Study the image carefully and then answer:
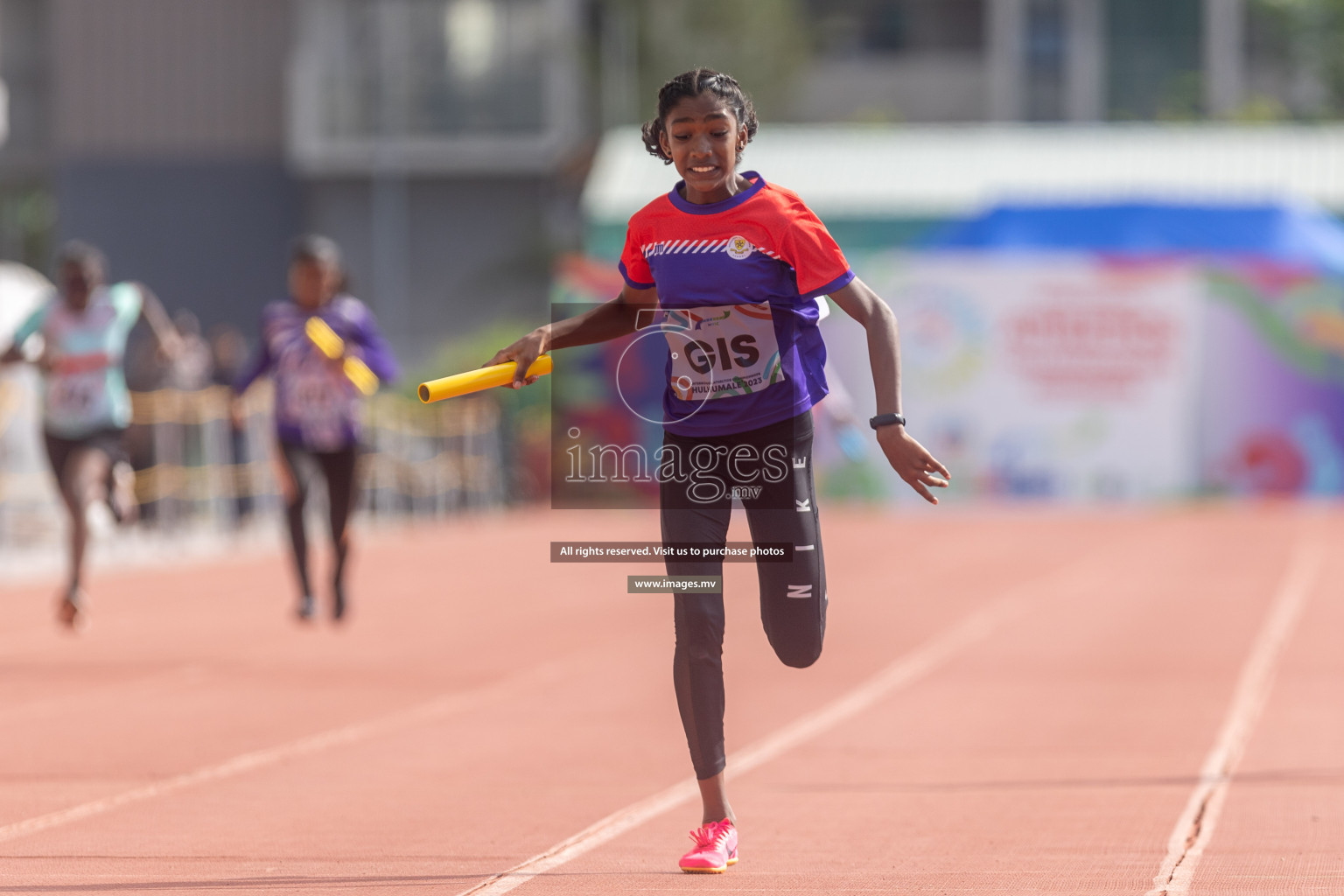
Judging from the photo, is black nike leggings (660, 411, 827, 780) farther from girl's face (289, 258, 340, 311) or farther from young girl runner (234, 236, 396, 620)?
girl's face (289, 258, 340, 311)

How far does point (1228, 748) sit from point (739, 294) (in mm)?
3900

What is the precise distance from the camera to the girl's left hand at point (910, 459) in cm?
542

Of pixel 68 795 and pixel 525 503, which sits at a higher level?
pixel 68 795

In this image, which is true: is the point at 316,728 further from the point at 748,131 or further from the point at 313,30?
the point at 313,30

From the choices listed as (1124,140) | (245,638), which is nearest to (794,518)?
(245,638)

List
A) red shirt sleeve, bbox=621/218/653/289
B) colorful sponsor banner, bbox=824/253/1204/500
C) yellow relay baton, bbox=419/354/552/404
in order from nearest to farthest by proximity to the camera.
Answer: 1. yellow relay baton, bbox=419/354/552/404
2. red shirt sleeve, bbox=621/218/653/289
3. colorful sponsor banner, bbox=824/253/1204/500

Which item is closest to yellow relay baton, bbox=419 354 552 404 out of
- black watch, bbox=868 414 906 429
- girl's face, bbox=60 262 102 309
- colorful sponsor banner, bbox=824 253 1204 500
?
black watch, bbox=868 414 906 429

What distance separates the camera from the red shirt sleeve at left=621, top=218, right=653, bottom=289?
588cm

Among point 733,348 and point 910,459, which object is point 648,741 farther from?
point 910,459

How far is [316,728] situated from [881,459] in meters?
21.2

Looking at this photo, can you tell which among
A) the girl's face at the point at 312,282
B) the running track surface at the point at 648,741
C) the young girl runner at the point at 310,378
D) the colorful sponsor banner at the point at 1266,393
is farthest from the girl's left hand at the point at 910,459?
the colorful sponsor banner at the point at 1266,393

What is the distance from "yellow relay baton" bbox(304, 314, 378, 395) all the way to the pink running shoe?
216 inches

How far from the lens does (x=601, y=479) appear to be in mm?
6879

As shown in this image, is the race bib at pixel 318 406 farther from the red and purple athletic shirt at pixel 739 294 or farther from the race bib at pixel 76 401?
the red and purple athletic shirt at pixel 739 294
